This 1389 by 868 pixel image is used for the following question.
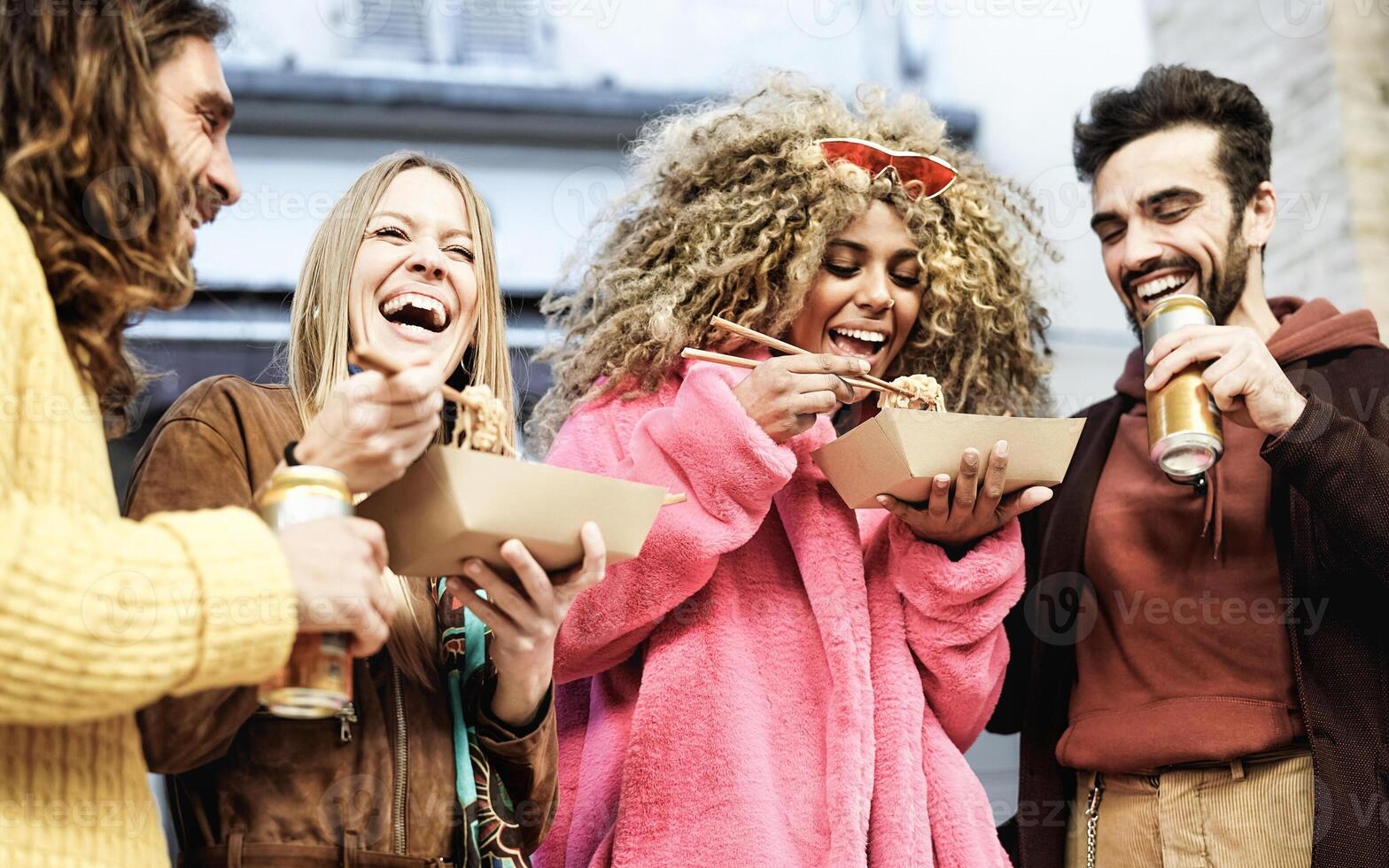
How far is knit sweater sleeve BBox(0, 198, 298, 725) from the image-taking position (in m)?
1.20

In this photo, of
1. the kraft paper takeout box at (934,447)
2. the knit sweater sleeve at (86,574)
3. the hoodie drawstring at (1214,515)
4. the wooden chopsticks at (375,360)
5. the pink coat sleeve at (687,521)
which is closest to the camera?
the knit sweater sleeve at (86,574)

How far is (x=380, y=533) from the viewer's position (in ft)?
4.72

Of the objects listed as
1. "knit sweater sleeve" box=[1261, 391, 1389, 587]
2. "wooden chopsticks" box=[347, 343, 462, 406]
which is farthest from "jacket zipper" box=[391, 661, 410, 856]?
"knit sweater sleeve" box=[1261, 391, 1389, 587]

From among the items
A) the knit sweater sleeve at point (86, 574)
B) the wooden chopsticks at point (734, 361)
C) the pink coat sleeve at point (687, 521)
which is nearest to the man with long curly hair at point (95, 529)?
the knit sweater sleeve at point (86, 574)

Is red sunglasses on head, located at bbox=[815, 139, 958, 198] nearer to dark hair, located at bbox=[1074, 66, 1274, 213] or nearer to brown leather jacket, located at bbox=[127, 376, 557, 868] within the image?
dark hair, located at bbox=[1074, 66, 1274, 213]

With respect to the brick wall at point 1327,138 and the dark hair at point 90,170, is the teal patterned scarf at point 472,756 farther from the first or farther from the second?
the brick wall at point 1327,138

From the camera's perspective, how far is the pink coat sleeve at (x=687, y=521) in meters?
2.11

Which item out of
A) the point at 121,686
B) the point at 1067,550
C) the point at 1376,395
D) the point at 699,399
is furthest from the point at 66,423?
the point at 1376,395

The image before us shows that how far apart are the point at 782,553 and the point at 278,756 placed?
0.91 meters

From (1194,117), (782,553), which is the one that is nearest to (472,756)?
(782,553)

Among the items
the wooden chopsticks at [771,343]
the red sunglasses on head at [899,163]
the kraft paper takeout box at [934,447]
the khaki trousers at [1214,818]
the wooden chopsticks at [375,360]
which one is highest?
the red sunglasses on head at [899,163]

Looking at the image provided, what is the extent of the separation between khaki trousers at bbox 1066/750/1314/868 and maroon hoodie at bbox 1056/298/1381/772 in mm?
38

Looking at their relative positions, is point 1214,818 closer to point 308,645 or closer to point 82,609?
point 308,645

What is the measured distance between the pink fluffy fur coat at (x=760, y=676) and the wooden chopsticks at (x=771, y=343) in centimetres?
7
